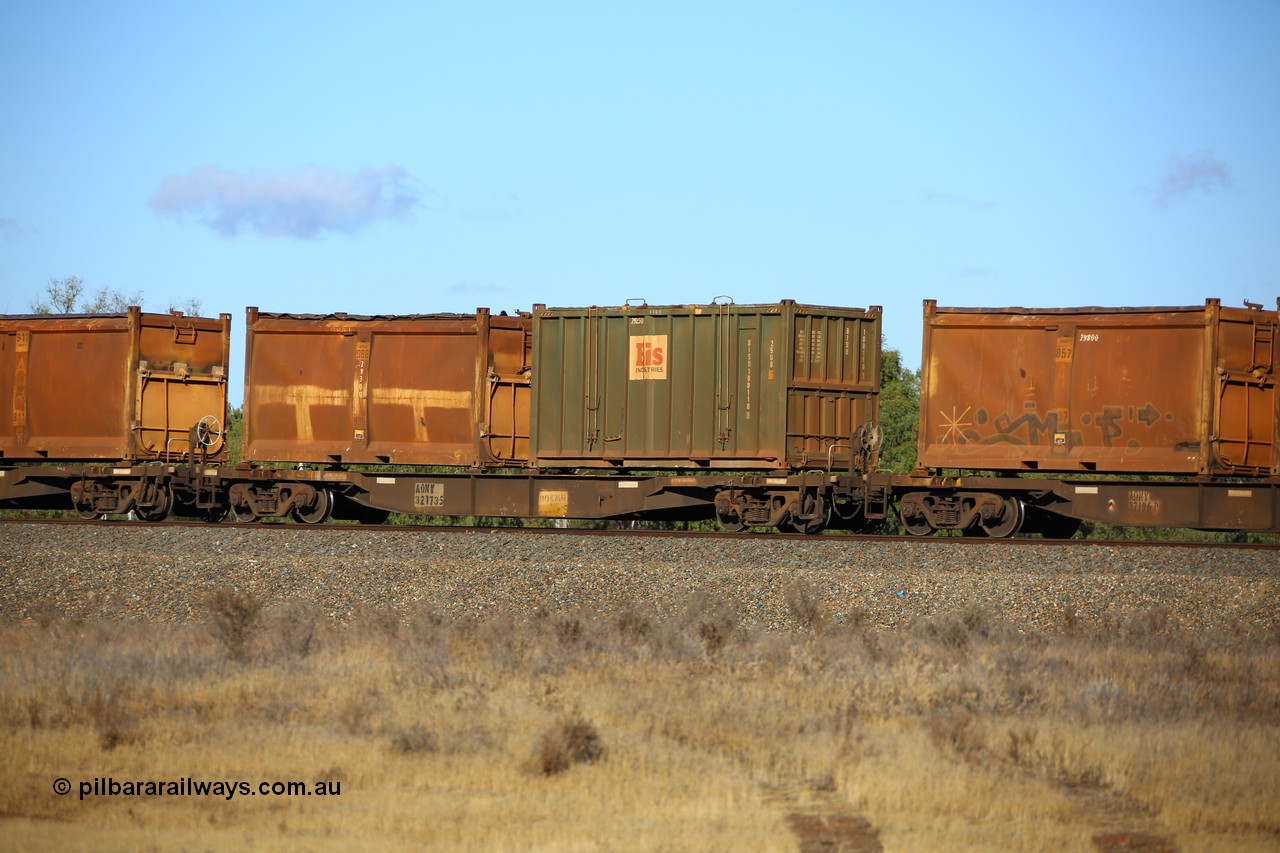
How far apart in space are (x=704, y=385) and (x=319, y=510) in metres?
6.33

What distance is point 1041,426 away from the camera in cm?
1741

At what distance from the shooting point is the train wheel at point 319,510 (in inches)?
772

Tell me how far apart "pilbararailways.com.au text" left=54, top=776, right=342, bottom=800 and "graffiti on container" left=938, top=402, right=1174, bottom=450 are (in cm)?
1191

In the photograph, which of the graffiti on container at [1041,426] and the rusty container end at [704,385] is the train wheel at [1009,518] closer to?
the graffiti on container at [1041,426]

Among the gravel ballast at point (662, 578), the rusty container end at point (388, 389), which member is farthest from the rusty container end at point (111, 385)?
the gravel ballast at point (662, 578)

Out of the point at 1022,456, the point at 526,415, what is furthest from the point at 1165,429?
the point at 526,415

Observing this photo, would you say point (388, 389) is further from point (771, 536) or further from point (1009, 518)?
point (1009, 518)

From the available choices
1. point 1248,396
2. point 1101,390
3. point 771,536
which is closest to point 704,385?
point 771,536

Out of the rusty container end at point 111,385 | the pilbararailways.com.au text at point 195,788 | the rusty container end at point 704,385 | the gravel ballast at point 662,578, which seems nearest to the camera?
the pilbararailways.com.au text at point 195,788

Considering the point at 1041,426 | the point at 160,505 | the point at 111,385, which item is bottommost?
the point at 160,505

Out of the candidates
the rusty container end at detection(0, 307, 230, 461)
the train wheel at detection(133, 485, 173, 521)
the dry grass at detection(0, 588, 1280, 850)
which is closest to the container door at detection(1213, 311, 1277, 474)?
the dry grass at detection(0, 588, 1280, 850)

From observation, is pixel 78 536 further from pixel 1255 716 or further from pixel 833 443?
pixel 1255 716

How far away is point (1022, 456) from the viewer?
57.1ft

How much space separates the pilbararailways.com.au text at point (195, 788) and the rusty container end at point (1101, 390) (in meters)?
11.8
